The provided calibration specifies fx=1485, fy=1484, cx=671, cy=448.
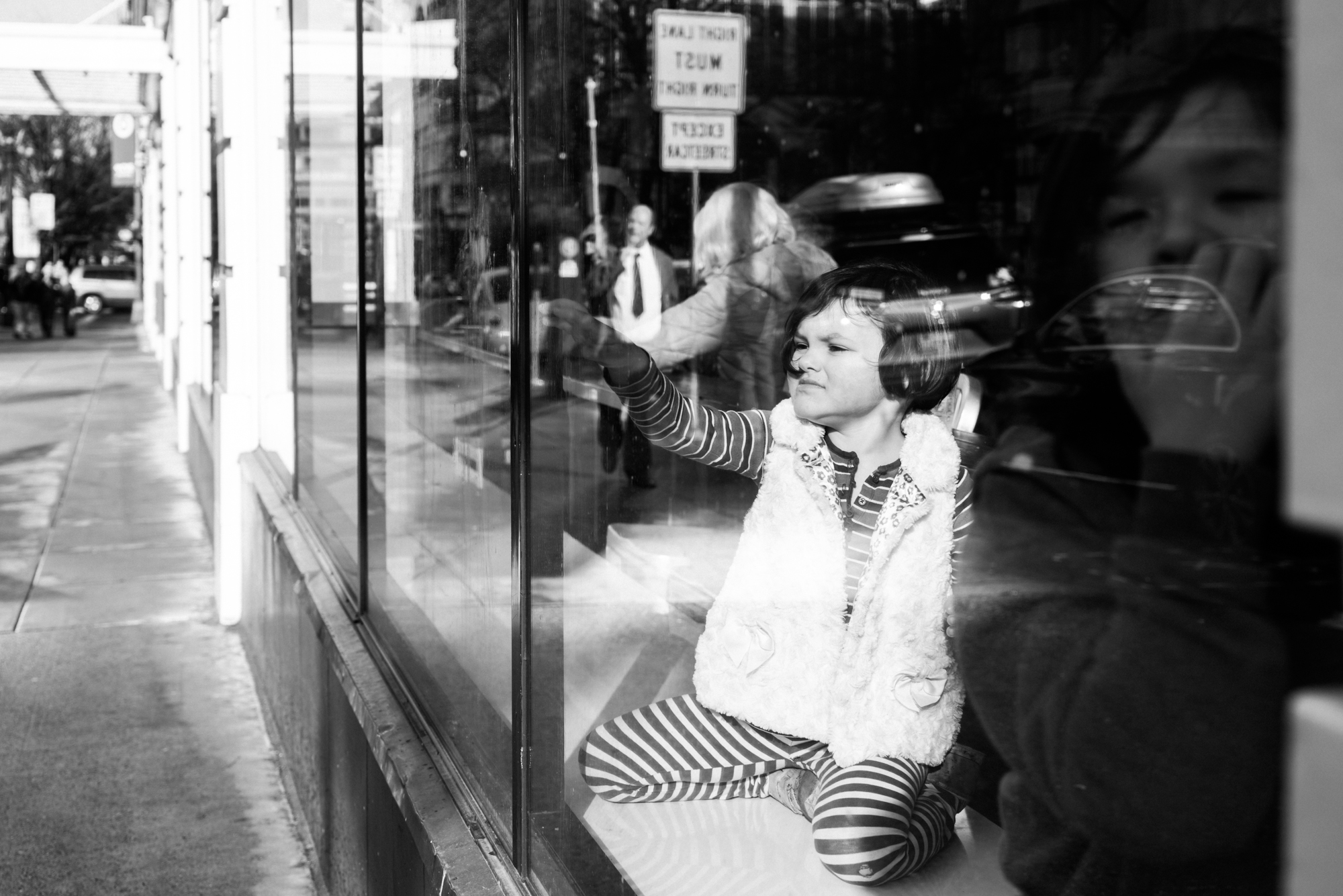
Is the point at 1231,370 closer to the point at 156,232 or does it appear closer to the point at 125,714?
the point at 125,714

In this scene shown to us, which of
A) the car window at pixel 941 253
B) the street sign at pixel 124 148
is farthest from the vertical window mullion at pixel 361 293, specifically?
the street sign at pixel 124 148

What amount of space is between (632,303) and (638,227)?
213cm

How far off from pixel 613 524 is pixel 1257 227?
154 centimetres

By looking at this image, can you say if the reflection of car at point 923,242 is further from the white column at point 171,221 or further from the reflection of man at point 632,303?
the white column at point 171,221

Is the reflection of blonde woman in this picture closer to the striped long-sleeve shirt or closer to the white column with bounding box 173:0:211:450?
the striped long-sleeve shirt

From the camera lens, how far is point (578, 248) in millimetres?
2711

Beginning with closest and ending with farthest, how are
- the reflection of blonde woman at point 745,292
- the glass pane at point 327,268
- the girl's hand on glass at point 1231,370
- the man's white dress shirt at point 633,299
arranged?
the girl's hand on glass at point 1231,370
the man's white dress shirt at point 633,299
the reflection of blonde woman at point 745,292
the glass pane at point 327,268

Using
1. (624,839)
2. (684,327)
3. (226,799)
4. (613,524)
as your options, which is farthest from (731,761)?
(226,799)

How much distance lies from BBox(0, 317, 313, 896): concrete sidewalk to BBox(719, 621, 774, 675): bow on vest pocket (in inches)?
76.3

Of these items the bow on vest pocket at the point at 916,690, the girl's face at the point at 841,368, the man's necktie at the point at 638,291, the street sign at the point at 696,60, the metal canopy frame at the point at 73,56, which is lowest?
the bow on vest pocket at the point at 916,690

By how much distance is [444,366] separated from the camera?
332 centimetres

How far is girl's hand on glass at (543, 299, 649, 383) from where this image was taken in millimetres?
2322

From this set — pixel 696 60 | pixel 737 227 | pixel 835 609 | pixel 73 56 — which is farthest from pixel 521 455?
pixel 73 56

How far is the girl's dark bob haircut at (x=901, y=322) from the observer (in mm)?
2371
